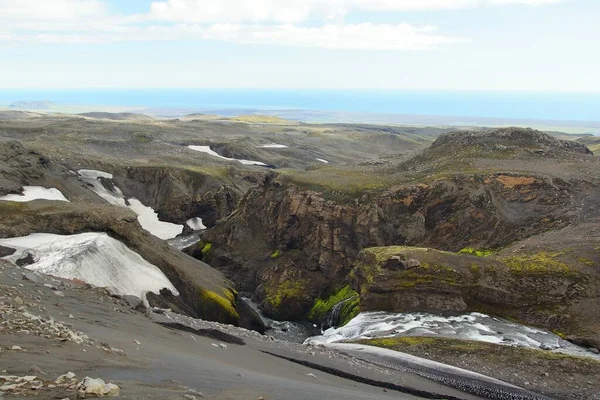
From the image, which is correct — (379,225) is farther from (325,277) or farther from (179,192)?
(179,192)

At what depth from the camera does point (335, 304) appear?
146 ft

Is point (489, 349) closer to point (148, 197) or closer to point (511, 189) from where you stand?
point (511, 189)

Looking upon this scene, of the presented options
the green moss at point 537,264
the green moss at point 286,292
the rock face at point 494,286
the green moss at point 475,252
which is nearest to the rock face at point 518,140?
the green moss at point 475,252

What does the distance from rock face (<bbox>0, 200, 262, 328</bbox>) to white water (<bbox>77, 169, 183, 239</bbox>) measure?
28.8m

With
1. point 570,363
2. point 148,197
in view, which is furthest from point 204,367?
point 148,197

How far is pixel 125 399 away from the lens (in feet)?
31.7

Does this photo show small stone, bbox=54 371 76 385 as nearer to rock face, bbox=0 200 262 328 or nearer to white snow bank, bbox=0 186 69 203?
rock face, bbox=0 200 262 328

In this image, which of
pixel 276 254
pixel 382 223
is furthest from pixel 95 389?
pixel 276 254

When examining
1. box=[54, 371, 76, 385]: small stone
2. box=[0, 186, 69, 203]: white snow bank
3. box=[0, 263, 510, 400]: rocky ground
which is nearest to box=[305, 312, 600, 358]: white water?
box=[0, 263, 510, 400]: rocky ground

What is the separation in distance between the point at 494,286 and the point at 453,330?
5517mm

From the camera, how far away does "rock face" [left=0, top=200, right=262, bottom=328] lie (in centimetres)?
3778

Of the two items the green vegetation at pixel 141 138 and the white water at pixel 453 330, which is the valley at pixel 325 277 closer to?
the white water at pixel 453 330

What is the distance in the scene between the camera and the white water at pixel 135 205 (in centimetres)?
7162

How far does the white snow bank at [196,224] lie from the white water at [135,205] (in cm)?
177
